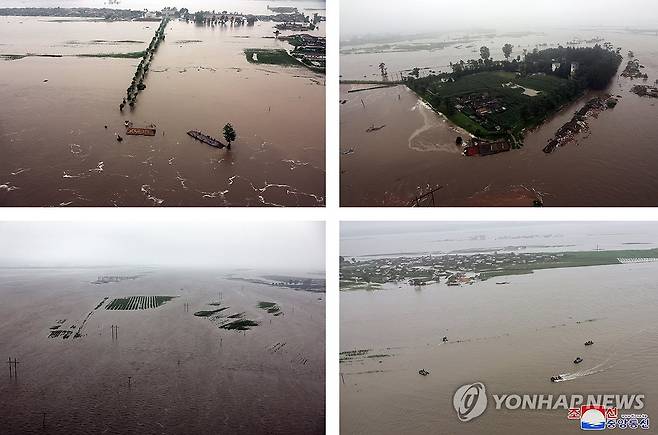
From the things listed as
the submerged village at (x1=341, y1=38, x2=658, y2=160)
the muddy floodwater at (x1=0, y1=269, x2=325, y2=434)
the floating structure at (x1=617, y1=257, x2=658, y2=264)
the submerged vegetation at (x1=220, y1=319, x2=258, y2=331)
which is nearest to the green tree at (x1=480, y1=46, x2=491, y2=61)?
the submerged village at (x1=341, y1=38, x2=658, y2=160)

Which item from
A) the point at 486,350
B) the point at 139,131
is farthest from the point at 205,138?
the point at 486,350

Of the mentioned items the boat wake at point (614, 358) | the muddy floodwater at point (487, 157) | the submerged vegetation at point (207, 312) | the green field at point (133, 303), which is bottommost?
the boat wake at point (614, 358)

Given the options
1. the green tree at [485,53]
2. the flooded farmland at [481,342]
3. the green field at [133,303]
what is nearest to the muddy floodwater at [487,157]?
the green tree at [485,53]

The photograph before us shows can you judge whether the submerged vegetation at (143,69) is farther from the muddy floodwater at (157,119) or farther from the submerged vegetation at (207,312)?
the submerged vegetation at (207,312)

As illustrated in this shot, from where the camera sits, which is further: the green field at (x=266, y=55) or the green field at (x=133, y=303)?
the green field at (x=266, y=55)

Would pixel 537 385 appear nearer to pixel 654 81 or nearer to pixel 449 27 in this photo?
pixel 654 81

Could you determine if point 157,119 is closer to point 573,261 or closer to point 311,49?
point 311,49

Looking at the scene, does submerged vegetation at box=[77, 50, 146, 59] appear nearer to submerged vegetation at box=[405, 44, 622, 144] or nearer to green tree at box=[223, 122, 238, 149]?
green tree at box=[223, 122, 238, 149]
